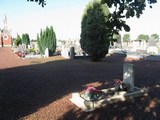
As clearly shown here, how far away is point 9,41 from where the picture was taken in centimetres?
8638

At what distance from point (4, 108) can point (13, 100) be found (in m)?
0.88

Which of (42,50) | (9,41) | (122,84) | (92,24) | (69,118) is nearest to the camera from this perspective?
(69,118)

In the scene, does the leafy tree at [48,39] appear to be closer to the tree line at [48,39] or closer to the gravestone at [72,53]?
the tree line at [48,39]

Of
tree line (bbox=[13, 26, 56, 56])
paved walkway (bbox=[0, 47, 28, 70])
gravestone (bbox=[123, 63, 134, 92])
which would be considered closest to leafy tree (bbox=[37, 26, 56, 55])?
tree line (bbox=[13, 26, 56, 56])

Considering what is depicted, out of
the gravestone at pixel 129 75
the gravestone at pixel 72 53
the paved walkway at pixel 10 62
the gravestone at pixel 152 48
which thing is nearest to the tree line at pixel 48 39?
the paved walkway at pixel 10 62

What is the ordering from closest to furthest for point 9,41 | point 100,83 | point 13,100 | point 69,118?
point 69,118, point 13,100, point 100,83, point 9,41

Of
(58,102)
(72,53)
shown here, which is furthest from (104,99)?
(72,53)

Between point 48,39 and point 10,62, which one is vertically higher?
point 48,39

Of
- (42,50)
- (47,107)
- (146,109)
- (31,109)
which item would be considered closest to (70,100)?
(47,107)

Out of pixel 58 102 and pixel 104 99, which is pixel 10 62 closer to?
pixel 58 102

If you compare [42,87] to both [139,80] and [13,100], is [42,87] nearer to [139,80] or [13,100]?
[13,100]

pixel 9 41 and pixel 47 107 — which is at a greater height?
pixel 9 41

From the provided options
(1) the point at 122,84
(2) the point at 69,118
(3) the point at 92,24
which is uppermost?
(3) the point at 92,24

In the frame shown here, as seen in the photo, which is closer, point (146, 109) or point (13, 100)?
point (146, 109)
